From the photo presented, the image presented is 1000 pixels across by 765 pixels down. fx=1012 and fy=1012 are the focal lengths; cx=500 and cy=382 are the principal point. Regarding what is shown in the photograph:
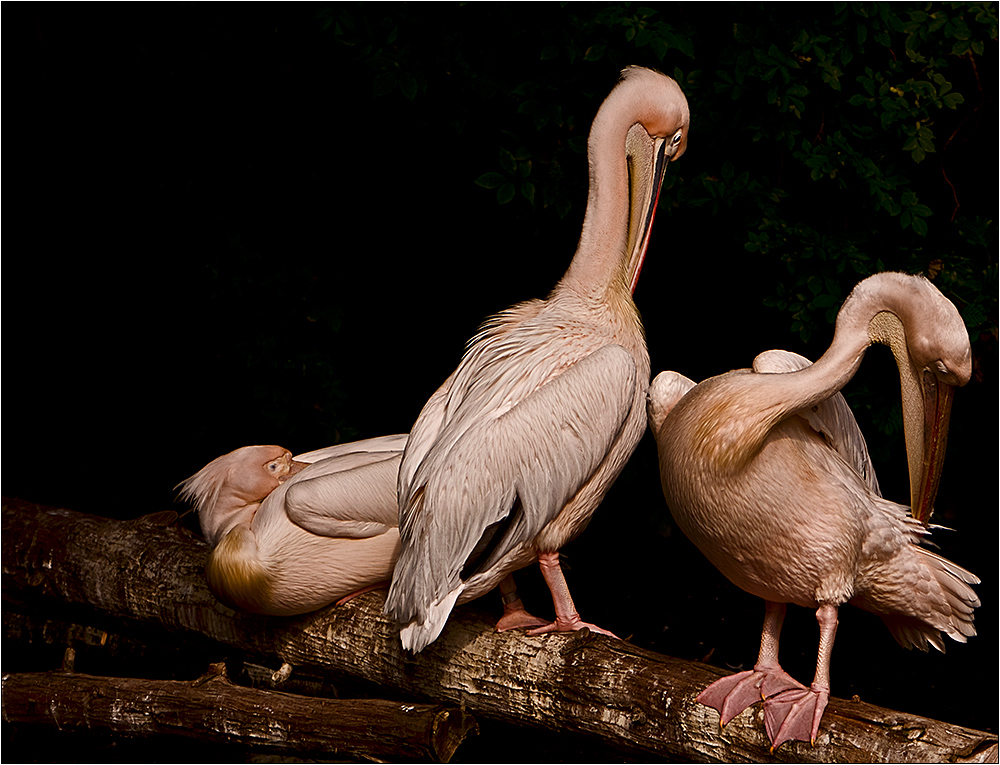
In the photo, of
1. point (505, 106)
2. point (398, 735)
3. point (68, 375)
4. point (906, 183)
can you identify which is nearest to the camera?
point (398, 735)

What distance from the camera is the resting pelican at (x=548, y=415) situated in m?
2.41

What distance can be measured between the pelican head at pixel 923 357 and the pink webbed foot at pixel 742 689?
0.47 m

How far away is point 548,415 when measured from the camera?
2.41 metres

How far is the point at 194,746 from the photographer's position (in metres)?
3.24

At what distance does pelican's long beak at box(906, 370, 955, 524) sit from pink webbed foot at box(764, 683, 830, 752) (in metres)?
0.48

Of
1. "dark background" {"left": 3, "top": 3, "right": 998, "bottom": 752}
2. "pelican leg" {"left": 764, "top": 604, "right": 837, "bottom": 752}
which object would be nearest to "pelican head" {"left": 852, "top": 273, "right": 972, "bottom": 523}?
"pelican leg" {"left": 764, "top": 604, "right": 837, "bottom": 752}

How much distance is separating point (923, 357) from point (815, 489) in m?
0.35

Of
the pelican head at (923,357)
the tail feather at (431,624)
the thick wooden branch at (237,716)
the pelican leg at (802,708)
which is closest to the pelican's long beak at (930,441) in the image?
the pelican head at (923,357)

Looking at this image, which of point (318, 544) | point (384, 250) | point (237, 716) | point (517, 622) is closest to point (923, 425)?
point (517, 622)

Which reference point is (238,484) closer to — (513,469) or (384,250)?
(513,469)

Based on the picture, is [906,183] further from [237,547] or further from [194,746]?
[194,746]

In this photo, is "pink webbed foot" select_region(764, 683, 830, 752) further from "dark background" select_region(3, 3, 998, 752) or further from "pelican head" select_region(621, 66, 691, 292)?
"dark background" select_region(3, 3, 998, 752)

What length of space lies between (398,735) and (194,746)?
1145mm

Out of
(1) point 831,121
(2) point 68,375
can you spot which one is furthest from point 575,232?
(2) point 68,375
